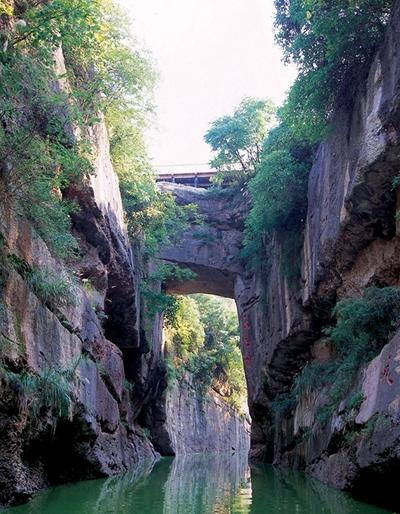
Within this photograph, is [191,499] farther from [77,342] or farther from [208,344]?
[208,344]

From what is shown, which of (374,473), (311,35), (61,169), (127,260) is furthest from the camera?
(127,260)

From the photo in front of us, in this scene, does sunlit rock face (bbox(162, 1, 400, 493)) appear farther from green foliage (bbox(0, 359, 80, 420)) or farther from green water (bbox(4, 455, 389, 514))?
green foliage (bbox(0, 359, 80, 420))

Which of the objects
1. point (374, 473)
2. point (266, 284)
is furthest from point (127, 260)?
point (374, 473)

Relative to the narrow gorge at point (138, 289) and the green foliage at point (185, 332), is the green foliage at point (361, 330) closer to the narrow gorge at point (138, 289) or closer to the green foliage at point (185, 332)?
the narrow gorge at point (138, 289)

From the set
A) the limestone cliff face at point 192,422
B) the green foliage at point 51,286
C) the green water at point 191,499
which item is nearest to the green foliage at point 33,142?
the green foliage at point 51,286

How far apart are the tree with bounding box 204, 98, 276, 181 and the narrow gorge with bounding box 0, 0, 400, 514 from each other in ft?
10.1

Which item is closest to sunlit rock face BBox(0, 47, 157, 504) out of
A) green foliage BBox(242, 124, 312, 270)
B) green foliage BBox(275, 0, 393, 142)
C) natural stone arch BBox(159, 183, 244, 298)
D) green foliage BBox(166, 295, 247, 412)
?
green foliage BBox(242, 124, 312, 270)

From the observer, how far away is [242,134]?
21.4 metres

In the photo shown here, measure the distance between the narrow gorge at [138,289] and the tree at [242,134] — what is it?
3071 millimetres

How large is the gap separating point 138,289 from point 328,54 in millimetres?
9867

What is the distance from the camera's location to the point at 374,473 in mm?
5824

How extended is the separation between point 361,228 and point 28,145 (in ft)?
22.6

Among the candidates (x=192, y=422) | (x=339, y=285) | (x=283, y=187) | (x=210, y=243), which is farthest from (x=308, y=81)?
(x=192, y=422)

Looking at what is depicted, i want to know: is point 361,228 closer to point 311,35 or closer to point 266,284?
point 311,35
